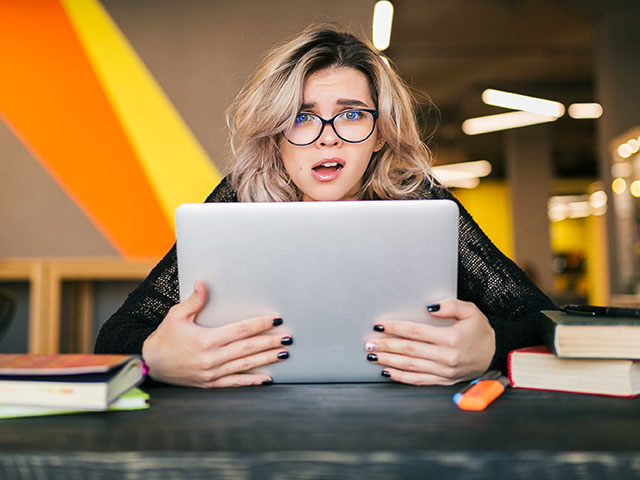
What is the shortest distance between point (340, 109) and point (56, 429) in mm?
1071

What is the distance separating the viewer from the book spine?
2.83 ft

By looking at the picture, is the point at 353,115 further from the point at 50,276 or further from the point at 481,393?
the point at 50,276

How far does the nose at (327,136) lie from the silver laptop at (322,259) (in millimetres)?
596

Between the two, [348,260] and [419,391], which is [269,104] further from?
[419,391]

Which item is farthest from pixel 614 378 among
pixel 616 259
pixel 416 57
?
pixel 416 57

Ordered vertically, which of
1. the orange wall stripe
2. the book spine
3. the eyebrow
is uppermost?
the orange wall stripe

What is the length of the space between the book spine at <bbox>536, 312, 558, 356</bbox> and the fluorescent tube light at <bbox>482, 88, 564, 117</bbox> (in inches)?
268

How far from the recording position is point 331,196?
1.57m

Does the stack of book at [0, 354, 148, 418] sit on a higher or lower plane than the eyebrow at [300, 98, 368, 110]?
lower

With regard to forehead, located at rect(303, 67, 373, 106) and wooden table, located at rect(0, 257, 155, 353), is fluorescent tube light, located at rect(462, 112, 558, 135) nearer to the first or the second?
wooden table, located at rect(0, 257, 155, 353)

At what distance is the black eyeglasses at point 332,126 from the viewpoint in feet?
4.99

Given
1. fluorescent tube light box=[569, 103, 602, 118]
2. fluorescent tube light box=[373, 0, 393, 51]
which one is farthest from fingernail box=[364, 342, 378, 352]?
fluorescent tube light box=[569, 103, 602, 118]

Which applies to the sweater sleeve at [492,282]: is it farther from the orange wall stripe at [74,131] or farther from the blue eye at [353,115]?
the orange wall stripe at [74,131]

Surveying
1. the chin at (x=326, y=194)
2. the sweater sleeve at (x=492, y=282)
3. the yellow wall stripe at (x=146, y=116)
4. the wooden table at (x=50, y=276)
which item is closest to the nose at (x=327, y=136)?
the chin at (x=326, y=194)
